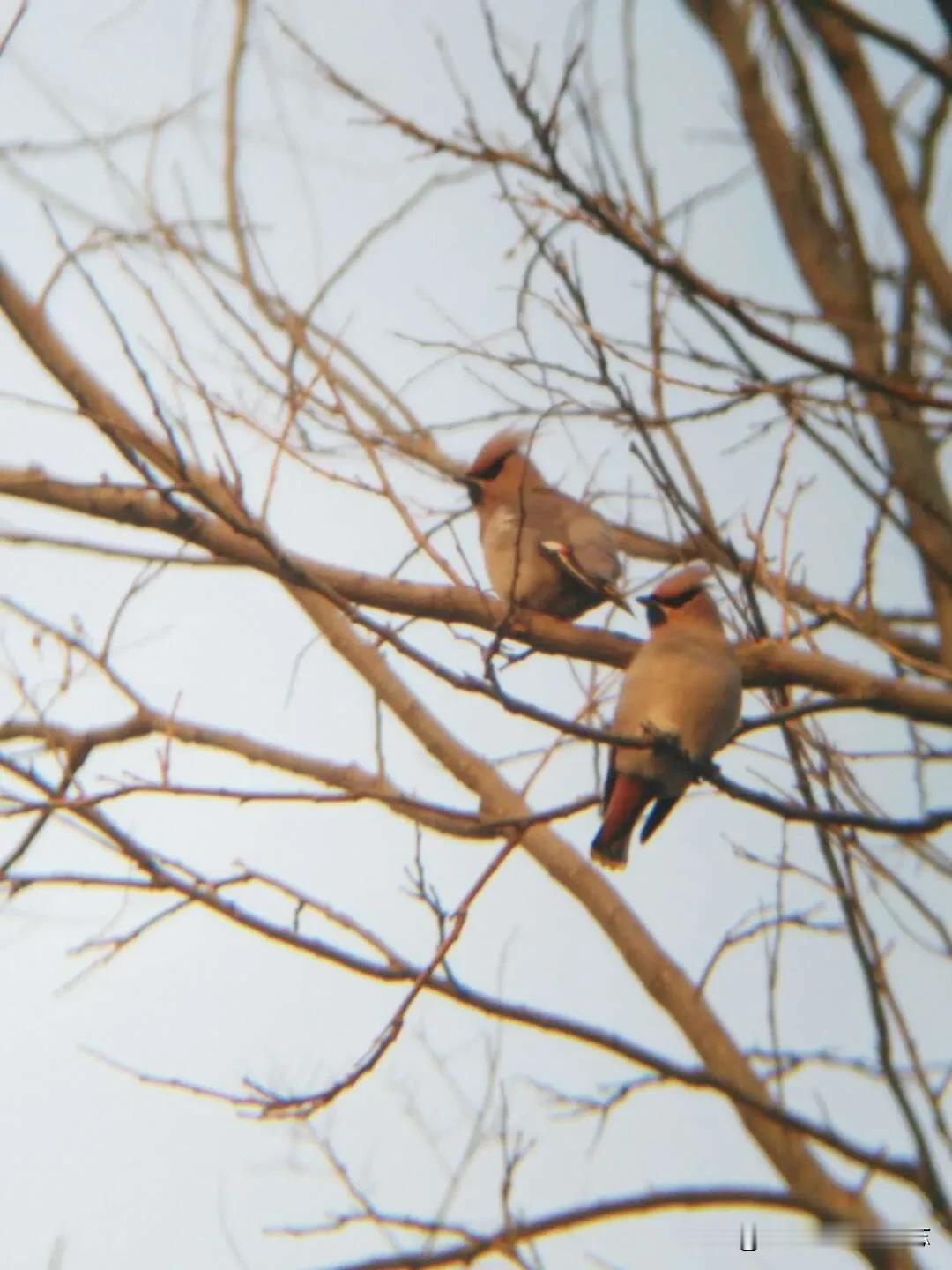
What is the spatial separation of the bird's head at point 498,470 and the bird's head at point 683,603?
1183 millimetres

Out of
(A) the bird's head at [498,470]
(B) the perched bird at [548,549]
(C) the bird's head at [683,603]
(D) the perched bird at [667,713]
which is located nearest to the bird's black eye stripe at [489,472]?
(A) the bird's head at [498,470]

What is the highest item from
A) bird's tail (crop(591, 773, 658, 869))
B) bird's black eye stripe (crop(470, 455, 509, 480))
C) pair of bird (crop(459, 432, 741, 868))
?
bird's black eye stripe (crop(470, 455, 509, 480))

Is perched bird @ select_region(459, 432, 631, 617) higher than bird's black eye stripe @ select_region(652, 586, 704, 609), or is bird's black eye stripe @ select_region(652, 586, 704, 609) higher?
perched bird @ select_region(459, 432, 631, 617)

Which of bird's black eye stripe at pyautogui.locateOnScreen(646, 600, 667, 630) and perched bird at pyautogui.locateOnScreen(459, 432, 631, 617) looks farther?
perched bird at pyautogui.locateOnScreen(459, 432, 631, 617)

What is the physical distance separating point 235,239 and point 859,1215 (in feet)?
12.3

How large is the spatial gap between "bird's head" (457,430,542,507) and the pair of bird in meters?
0.27

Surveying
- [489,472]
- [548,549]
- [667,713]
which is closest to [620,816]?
[667,713]

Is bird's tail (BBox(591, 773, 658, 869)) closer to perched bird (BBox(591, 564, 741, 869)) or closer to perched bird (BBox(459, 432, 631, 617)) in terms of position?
perched bird (BBox(591, 564, 741, 869))

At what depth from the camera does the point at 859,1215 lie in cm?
400

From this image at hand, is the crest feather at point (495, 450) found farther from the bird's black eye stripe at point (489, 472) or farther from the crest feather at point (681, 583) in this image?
the crest feather at point (681, 583)

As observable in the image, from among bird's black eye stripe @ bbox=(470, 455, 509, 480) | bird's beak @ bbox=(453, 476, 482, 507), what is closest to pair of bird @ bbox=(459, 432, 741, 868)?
bird's beak @ bbox=(453, 476, 482, 507)

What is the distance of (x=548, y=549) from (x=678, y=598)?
693 mm

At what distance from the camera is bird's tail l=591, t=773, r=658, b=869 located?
4.69 metres

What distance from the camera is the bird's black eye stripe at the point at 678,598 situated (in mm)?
5027
